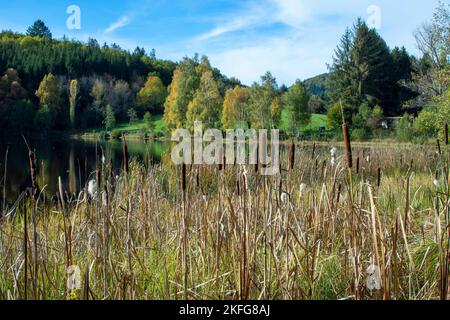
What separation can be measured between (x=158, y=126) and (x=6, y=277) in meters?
48.8

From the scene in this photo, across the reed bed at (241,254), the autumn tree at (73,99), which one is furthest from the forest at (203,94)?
the reed bed at (241,254)

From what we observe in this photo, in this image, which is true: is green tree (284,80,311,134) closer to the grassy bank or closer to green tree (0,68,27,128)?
the grassy bank

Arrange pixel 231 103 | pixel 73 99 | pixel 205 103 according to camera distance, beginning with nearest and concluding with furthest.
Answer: pixel 73 99
pixel 205 103
pixel 231 103

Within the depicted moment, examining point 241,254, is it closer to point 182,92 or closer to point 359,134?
point 359,134

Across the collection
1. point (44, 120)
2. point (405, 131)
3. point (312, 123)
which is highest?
point (44, 120)

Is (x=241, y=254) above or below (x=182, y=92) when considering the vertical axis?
below

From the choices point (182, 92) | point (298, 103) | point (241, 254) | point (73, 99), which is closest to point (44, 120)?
point (73, 99)

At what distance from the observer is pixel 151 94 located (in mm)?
52125

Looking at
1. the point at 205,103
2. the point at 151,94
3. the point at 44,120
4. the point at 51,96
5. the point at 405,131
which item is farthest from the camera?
the point at 151,94

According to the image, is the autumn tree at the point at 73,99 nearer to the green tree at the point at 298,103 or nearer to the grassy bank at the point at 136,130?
the grassy bank at the point at 136,130

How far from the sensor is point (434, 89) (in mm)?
23688

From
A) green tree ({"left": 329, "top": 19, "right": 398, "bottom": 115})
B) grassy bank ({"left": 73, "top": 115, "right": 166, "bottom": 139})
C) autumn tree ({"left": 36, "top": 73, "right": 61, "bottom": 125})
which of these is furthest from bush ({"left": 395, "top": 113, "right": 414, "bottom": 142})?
autumn tree ({"left": 36, "top": 73, "right": 61, "bottom": 125})

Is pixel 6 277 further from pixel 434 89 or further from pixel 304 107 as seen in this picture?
pixel 304 107

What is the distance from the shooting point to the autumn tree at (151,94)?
164 ft
